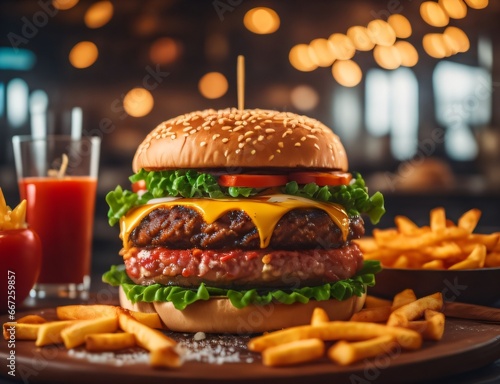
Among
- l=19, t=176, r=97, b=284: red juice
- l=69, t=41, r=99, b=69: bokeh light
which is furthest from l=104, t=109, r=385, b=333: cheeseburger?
l=69, t=41, r=99, b=69: bokeh light

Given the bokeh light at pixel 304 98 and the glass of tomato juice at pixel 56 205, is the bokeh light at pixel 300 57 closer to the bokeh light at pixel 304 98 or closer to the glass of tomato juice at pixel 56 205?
the bokeh light at pixel 304 98

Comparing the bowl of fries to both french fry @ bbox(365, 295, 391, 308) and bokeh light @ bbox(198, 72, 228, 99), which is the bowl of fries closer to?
french fry @ bbox(365, 295, 391, 308)

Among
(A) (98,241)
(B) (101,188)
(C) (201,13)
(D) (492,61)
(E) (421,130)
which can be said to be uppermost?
(C) (201,13)

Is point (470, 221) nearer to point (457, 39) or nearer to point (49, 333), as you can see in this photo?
point (49, 333)

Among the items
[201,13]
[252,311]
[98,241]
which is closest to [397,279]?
[252,311]

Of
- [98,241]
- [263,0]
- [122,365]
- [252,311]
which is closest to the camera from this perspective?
[122,365]

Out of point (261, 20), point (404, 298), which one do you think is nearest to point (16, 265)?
point (404, 298)

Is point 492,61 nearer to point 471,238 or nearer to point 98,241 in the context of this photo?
point 98,241
